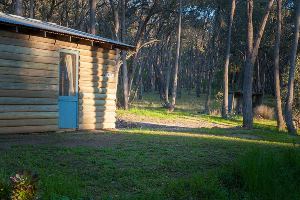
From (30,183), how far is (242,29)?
4152cm

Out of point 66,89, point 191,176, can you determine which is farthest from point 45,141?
point 191,176

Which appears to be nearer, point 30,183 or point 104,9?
point 30,183

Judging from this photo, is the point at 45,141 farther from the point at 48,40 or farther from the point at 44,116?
the point at 48,40

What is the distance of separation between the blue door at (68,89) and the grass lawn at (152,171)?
3.08 m

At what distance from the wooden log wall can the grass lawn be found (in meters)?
2.31

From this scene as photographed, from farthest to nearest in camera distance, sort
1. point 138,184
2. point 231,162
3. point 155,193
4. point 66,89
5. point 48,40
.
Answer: point 66,89 → point 48,40 → point 231,162 → point 138,184 → point 155,193

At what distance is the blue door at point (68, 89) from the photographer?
45.1ft

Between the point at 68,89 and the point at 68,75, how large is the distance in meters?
0.50

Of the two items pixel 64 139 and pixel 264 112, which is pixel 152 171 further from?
pixel 264 112

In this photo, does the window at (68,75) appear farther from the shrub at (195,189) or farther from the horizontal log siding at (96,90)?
the shrub at (195,189)

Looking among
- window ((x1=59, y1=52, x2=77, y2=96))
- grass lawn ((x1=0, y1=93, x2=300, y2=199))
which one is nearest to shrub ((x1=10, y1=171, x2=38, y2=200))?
grass lawn ((x1=0, y1=93, x2=300, y2=199))

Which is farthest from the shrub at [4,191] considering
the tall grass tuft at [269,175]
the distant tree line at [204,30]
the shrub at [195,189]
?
the distant tree line at [204,30]

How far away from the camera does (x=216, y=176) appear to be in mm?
8039

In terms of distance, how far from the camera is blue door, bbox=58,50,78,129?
13734mm
